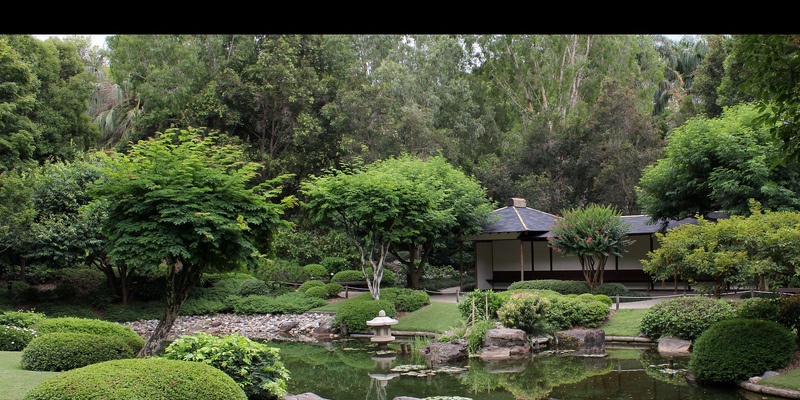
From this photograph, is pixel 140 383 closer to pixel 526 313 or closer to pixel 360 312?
pixel 526 313

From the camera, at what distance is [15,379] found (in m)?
7.70

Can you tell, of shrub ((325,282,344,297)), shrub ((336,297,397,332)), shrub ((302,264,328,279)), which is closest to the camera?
shrub ((336,297,397,332))

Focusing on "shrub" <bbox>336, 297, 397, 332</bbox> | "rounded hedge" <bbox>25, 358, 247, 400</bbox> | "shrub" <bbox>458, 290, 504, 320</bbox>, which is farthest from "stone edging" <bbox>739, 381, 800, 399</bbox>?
"shrub" <bbox>336, 297, 397, 332</bbox>

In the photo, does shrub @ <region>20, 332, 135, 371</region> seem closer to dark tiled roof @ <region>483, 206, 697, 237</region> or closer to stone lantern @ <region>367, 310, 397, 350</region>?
stone lantern @ <region>367, 310, 397, 350</region>

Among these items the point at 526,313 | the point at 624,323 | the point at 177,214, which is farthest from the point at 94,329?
the point at 624,323

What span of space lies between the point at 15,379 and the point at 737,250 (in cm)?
1245

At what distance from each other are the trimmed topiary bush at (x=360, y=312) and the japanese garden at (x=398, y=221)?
3.3 inches

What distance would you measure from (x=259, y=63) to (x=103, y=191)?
20734 millimetres

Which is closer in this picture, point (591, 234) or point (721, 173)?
point (721, 173)

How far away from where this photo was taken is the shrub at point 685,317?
1225cm

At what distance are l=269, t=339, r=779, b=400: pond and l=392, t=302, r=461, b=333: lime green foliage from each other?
2.88 m

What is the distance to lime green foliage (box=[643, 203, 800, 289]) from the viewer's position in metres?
9.88

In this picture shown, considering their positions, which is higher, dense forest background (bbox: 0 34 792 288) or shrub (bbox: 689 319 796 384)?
dense forest background (bbox: 0 34 792 288)

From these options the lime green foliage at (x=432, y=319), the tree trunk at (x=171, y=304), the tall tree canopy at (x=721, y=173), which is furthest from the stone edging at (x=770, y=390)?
Answer: the tree trunk at (x=171, y=304)
